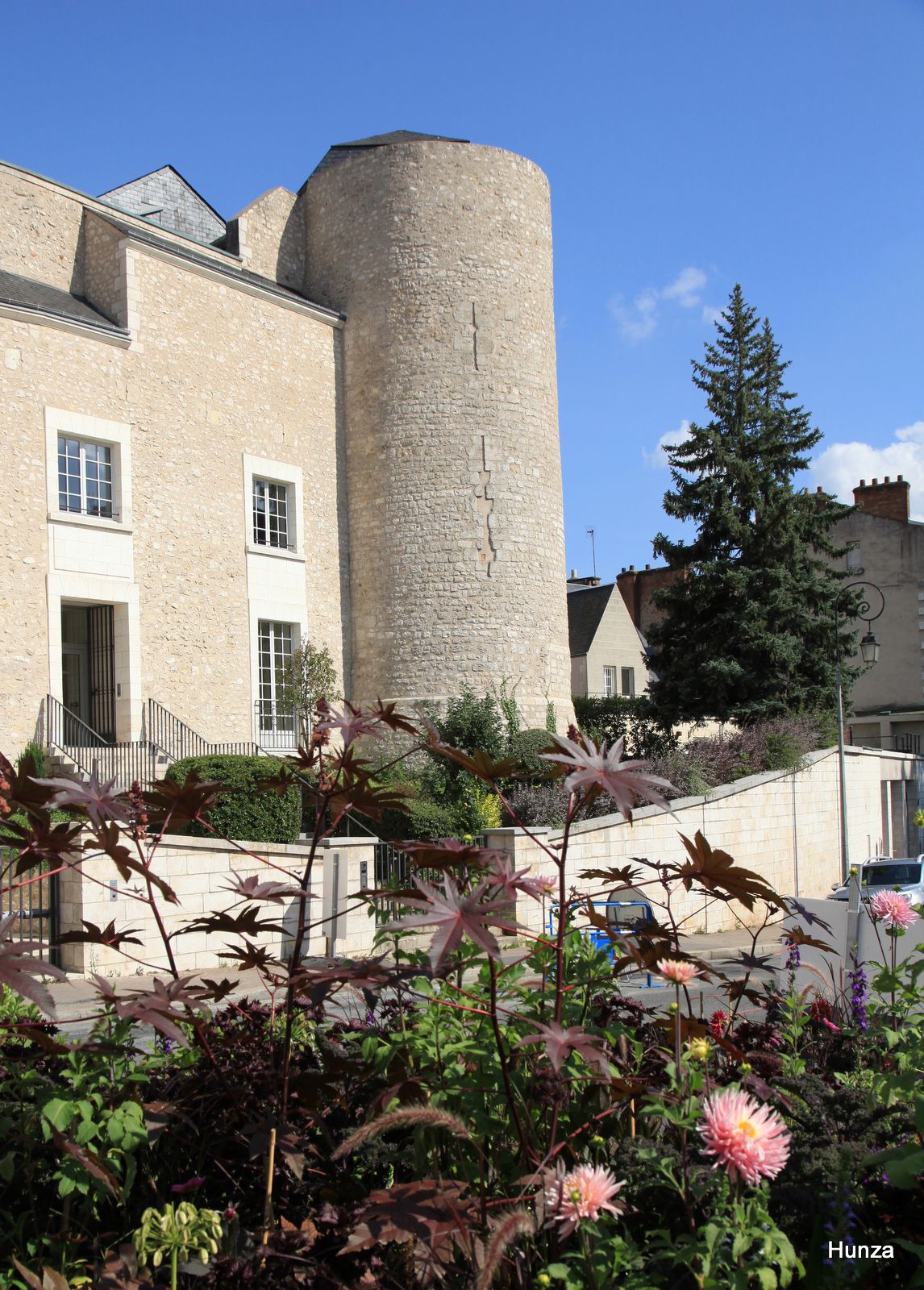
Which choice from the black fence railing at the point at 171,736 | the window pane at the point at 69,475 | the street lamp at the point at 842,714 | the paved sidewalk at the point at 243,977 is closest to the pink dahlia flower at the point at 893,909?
the paved sidewalk at the point at 243,977

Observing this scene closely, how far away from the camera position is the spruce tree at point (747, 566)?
81.2 feet

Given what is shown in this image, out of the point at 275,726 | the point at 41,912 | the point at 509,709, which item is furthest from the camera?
the point at 509,709

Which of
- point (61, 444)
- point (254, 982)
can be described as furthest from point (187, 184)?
point (254, 982)

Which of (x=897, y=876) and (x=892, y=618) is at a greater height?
(x=892, y=618)

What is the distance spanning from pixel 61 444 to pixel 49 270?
401 cm

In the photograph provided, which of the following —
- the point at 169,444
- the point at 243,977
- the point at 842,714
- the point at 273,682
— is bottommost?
the point at 243,977

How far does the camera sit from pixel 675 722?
25.7 metres

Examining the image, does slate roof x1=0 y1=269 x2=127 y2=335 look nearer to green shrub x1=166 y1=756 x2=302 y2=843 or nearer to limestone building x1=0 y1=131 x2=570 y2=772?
limestone building x1=0 y1=131 x2=570 y2=772

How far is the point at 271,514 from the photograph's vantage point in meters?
22.1

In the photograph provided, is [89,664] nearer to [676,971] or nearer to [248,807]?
[248,807]

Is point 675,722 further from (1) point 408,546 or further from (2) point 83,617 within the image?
(2) point 83,617

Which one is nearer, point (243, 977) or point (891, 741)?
point (243, 977)

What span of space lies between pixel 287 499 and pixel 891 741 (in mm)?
20679

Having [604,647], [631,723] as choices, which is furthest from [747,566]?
[604,647]
